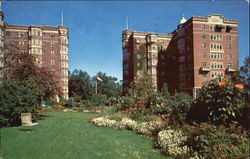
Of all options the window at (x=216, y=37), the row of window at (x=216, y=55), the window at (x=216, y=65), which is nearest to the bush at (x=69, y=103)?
the row of window at (x=216, y=55)

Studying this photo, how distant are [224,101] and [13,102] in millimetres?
13145

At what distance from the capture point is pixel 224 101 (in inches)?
283

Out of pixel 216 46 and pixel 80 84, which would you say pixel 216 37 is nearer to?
pixel 216 46

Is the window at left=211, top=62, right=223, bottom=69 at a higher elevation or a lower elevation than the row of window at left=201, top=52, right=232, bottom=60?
lower

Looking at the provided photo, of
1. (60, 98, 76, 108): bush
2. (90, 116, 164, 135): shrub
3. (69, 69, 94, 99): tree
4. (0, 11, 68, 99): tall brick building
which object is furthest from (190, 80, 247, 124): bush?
(69, 69, 94, 99): tree

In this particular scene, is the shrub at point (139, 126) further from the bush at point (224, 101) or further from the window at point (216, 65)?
the window at point (216, 65)

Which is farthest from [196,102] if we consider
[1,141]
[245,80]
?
[1,141]

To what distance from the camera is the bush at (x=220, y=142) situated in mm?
5254

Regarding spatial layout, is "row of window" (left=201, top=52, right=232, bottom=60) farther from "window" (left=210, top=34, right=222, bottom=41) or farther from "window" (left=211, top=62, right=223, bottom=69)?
"window" (left=210, top=34, right=222, bottom=41)

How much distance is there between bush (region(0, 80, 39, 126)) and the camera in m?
12.3

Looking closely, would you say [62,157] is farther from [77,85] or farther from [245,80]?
[77,85]

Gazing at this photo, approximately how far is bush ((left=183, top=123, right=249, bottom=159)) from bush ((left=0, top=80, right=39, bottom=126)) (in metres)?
11.7

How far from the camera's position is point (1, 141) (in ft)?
27.4

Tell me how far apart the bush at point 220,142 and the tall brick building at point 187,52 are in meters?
37.7
